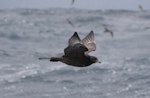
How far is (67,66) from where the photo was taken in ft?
105

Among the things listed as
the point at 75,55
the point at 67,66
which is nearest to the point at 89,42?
the point at 75,55

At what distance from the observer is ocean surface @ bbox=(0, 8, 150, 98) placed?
26000mm

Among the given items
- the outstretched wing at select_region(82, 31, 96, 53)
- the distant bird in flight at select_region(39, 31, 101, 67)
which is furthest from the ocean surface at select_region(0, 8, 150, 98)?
the distant bird in flight at select_region(39, 31, 101, 67)

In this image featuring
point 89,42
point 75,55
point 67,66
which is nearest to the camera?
point 75,55

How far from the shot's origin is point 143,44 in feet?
135

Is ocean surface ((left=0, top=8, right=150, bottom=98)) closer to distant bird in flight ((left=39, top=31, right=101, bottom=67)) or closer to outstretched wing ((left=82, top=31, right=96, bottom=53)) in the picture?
outstretched wing ((left=82, top=31, right=96, bottom=53))

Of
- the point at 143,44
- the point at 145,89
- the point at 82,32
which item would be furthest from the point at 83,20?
the point at 145,89

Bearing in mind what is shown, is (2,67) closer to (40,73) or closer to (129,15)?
(40,73)

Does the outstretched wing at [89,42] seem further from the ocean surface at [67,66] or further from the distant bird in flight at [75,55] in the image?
the ocean surface at [67,66]

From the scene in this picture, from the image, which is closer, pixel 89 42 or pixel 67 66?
pixel 89 42

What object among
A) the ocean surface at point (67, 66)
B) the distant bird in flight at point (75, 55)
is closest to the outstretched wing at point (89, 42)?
the distant bird in flight at point (75, 55)

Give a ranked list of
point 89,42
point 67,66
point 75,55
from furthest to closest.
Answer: point 67,66 → point 89,42 → point 75,55

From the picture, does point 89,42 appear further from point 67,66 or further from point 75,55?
point 67,66

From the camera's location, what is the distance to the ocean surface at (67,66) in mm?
26000
